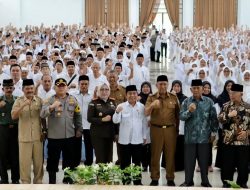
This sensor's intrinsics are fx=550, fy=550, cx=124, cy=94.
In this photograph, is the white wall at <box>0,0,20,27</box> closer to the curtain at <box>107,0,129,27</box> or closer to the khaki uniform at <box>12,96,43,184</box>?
the curtain at <box>107,0,129,27</box>

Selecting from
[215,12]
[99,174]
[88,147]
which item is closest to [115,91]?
[88,147]

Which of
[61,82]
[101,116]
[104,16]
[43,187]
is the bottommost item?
[43,187]

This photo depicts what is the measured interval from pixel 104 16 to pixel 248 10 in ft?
Answer: 26.1

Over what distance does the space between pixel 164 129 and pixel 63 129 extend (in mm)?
1437

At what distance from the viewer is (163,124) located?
25.8ft

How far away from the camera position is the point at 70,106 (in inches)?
303

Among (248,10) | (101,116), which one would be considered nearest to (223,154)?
(101,116)

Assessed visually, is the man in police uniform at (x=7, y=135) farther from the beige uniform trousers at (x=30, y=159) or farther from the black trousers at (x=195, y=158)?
the black trousers at (x=195, y=158)

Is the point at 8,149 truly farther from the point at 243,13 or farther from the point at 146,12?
the point at 243,13

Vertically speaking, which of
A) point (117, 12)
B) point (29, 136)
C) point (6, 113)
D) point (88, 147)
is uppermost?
point (117, 12)

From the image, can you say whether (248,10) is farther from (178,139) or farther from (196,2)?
(178,139)

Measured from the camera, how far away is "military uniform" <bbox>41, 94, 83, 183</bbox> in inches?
302

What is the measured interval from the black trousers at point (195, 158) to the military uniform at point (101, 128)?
1125mm

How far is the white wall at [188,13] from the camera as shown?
101 ft
